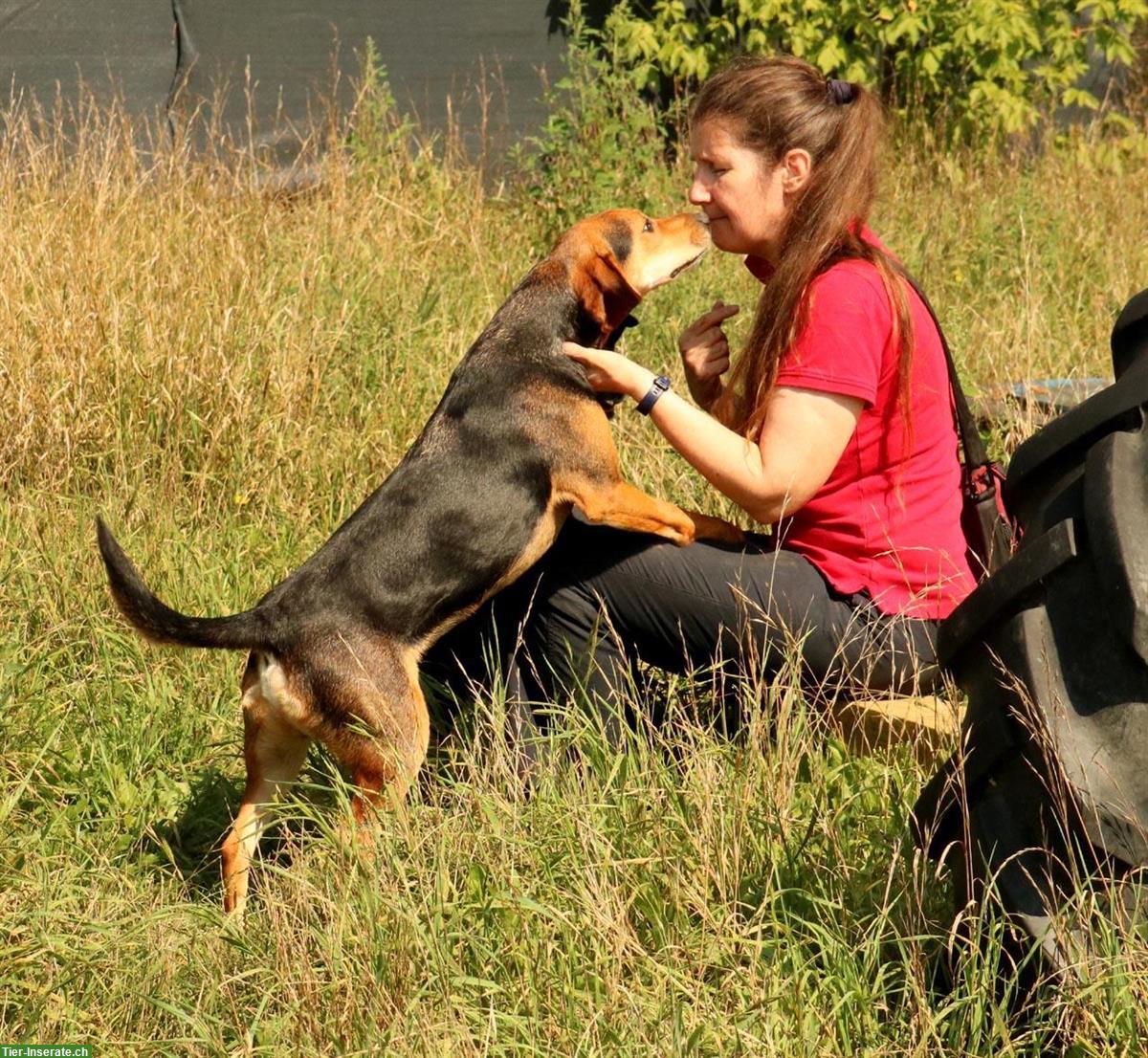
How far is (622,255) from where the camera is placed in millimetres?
3939

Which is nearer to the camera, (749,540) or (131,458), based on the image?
(749,540)

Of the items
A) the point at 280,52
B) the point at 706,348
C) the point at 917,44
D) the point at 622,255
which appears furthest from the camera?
the point at 917,44

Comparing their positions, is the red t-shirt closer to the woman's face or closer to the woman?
the woman

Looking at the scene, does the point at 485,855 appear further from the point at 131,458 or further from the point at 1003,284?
the point at 1003,284

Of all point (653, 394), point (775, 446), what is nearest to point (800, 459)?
point (775, 446)

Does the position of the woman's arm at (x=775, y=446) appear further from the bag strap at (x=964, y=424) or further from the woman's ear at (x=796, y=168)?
the woman's ear at (x=796, y=168)

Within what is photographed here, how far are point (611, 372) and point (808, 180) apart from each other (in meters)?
0.69

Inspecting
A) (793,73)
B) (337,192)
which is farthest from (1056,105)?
(793,73)

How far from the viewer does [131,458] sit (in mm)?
4836

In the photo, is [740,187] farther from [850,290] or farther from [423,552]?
[423,552]

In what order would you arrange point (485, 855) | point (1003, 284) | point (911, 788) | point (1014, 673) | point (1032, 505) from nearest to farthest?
point (1014, 673) < point (1032, 505) < point (485, 855) < point (911, 788) < point (1003, 284)

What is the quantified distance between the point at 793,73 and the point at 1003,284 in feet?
11.5

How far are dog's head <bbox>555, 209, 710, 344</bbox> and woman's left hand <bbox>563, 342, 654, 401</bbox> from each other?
7.6 inches

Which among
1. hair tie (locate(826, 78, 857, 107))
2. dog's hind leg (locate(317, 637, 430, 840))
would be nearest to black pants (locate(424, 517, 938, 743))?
dog's hind leg (locate(317, 637, 430, 840))
